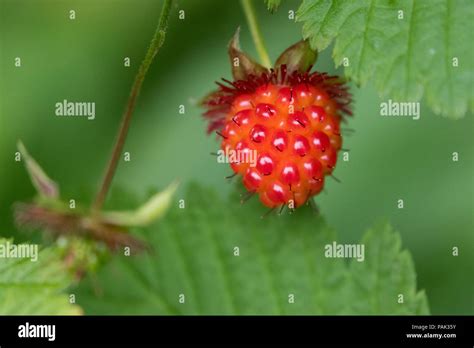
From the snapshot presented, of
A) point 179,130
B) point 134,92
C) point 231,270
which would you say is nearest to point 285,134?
point 134,92

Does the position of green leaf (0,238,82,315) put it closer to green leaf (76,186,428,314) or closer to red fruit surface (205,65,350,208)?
green leaf (76,186,428,314)

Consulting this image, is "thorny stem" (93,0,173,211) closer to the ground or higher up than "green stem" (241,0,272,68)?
closer to the ground

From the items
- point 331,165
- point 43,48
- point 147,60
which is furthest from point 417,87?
point 43,48

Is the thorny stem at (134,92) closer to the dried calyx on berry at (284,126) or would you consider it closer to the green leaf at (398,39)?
the dried calyx on berry at (284,126)

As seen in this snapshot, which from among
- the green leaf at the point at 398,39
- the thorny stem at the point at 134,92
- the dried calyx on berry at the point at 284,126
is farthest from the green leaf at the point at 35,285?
the green leaf at the point at 398,39

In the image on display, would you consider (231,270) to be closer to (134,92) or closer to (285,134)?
(285,134)

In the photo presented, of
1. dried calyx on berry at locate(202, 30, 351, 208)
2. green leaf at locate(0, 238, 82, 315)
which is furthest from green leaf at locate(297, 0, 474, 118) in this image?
green leaf at locate(0, 238, 82, 315)

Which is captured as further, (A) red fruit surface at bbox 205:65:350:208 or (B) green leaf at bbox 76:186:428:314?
(B) green leaf at bbox 76:186:428:314
